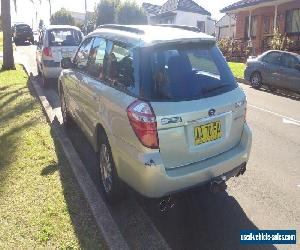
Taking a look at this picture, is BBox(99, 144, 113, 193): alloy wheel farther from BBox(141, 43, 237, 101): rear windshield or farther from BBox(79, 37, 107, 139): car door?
BBox(141, 43, 237, 101): rear windshield

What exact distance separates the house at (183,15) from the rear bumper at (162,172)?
1866 inches

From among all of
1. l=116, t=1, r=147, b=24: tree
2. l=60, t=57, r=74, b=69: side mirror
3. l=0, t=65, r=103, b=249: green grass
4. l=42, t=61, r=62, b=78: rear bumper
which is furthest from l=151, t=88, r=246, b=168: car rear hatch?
l=116, t=1, r=147, b=24: tree

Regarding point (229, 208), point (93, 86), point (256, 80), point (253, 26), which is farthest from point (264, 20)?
point (229, 208)

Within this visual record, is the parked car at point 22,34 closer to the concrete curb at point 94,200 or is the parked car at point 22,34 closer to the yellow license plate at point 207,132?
the concrete curb at point 94,200

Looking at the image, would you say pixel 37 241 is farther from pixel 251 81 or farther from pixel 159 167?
pixel 251 81

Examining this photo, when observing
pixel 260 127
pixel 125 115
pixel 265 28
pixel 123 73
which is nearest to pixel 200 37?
pixel 123 73

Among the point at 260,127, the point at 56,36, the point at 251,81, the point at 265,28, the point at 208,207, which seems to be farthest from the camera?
the point at 265,28

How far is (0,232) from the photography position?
4.21 meters

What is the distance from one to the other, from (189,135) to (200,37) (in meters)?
1.23

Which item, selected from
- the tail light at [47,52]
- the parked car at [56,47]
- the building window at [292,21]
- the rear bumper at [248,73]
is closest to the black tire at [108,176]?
the parked car at [56,47]

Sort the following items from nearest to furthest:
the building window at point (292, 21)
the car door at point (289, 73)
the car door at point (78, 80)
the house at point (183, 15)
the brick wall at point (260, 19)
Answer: the car door at point (78, 80) → the car door at point (289, 73) → the building window at point (292, 21) → the brick wall at point (260, 19) → the house at point (183, 15)

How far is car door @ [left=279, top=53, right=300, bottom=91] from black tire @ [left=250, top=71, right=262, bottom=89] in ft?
3.67

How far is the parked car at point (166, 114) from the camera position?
3969mm

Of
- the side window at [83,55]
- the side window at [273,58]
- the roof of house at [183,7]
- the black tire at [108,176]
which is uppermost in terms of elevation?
the roof of house at [183,7]
